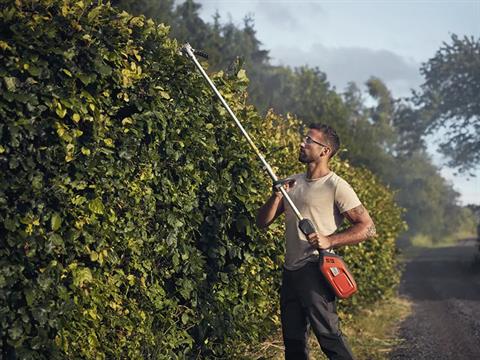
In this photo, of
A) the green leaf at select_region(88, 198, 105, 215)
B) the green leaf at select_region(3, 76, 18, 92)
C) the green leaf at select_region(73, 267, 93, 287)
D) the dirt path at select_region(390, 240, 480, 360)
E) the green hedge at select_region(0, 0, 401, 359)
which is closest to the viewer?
the green leaf at select_region(3, 76, 18, 92)

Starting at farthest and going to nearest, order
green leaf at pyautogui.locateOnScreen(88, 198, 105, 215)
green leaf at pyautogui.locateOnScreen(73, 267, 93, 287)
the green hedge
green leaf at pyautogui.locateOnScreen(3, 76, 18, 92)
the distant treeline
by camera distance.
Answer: the distant treeline < green leaf at pyautogui.locateOnScreen(88, 198, 105, 215) < green leaf at pyautogui.locateOnScreen(73, 267, 93, 287) < the green hedge < green leaf at pyautogui.locateOnScreen(3, 76, 18, 92)

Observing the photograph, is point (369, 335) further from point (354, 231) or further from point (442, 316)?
point (354, 231)

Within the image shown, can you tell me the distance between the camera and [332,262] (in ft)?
18.4

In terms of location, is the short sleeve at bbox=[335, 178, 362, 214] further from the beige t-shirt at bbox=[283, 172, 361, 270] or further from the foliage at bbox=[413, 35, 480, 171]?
the foliage at bbox=[413, 35, 480, 171]

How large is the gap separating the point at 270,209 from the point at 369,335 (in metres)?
6.54

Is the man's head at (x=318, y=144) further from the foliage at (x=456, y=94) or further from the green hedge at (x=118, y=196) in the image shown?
the foliage at (x=456, y=94)

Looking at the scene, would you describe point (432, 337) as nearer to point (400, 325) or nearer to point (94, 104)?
point (400, 325)

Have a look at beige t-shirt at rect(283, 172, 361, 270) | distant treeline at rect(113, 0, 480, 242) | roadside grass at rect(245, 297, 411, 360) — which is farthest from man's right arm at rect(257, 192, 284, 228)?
distant treeline at rect(113, 0, 480, 242)

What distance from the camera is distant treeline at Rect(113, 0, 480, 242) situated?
40.7 metres

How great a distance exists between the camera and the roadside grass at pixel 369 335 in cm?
823

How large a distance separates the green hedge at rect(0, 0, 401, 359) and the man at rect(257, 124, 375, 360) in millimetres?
841

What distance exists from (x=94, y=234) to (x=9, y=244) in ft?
2.28

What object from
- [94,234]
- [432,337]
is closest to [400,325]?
[432,337]

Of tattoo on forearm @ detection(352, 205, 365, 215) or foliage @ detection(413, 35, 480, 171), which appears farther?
foliage @ detection(413, 35, 480, 171)
